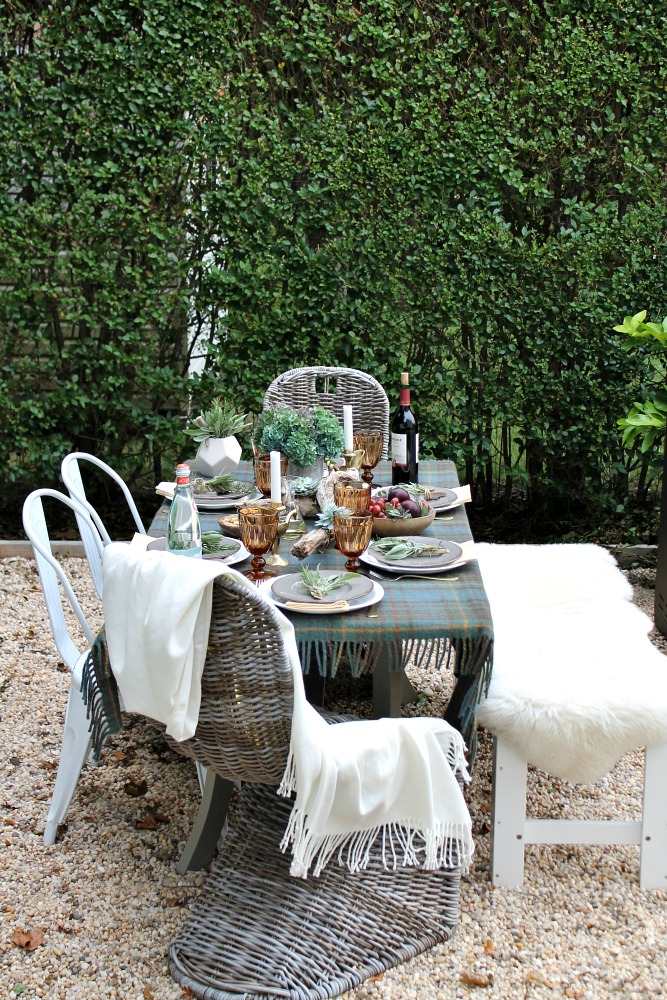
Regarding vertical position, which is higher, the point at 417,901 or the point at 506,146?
the point at 506,146

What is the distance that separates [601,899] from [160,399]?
309 cm

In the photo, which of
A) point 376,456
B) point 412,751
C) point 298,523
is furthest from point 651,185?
point 412,751

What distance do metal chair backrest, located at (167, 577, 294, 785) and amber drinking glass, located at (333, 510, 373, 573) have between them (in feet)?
1.57

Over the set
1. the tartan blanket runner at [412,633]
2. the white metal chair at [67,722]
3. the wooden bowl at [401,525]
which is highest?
the wooden bowl at [401,525]

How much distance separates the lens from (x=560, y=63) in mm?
4148

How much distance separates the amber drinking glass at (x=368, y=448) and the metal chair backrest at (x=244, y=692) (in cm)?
119

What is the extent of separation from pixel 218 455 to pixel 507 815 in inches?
52.0

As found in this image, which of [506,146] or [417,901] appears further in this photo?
[506,146]

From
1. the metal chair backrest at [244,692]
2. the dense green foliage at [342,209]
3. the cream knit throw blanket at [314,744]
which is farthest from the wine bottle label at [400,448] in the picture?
the dense green foliage at [342,209]

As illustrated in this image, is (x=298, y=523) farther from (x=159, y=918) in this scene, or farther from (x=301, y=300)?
(x=301, y=300)

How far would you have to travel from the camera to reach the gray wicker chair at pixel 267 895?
1.74 m

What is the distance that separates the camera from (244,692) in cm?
175

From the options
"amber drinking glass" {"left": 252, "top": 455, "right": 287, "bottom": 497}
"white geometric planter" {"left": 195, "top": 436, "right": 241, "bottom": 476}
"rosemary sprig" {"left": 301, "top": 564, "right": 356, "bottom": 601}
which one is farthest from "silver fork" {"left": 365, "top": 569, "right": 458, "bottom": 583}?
"white geometric planter" {"left": 195, "top": 436, "right": 241, "bottom": 476}

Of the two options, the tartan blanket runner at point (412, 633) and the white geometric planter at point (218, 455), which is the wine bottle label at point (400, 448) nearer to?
the white geometric planter at point (218, 455)
